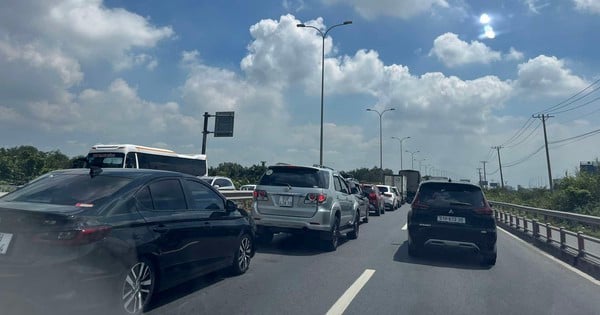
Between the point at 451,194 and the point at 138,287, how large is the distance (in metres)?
7.07

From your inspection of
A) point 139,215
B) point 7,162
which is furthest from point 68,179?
point 7,162

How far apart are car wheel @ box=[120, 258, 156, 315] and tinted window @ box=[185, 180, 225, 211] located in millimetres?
1322

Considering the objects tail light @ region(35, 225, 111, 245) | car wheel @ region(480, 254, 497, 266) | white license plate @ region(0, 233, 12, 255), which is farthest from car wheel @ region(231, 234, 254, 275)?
car wheel @ region(480, 254, 497, 266)

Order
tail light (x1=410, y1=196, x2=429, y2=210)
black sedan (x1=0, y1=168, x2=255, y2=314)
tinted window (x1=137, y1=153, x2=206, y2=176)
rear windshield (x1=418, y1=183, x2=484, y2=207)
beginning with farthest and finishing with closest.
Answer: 1. tinted window (x1=137, y1=153, x2=206, y2=176)
2. tail light (x1=410, y1=196, x2=429, y2=210)
3. rear windshield (x1=418, y1=183, x2=484, y2=207)
4. black sedan (x1=0, y1=168, x2=255, y2=314)

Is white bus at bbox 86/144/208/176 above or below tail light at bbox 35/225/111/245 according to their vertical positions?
above

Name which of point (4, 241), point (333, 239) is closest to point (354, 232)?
point (333, 239)

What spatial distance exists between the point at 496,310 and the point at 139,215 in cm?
458

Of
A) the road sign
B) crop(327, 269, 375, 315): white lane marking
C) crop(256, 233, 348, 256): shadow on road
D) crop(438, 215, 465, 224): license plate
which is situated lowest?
crop(327, 269, 375, 315): white lane marking

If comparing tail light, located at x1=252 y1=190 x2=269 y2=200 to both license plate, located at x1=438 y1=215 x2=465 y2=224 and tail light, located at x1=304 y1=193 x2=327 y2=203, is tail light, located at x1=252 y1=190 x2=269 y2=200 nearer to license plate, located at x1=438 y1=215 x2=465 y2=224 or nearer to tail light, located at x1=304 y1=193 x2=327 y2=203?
tail light, located at x1=304 y1=193 x2=327 y2=203

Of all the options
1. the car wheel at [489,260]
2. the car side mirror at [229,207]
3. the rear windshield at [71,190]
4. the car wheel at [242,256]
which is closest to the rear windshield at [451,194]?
the car wheel at [489,260]

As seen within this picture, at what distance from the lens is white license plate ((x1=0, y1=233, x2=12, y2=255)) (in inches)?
186

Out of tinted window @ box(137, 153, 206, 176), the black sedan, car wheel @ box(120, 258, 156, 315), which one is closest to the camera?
the black sedan

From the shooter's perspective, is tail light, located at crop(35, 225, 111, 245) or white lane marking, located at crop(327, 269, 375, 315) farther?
white lane marking, located at crop(327, 269, 375, 315)

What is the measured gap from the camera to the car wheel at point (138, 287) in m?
5.29
